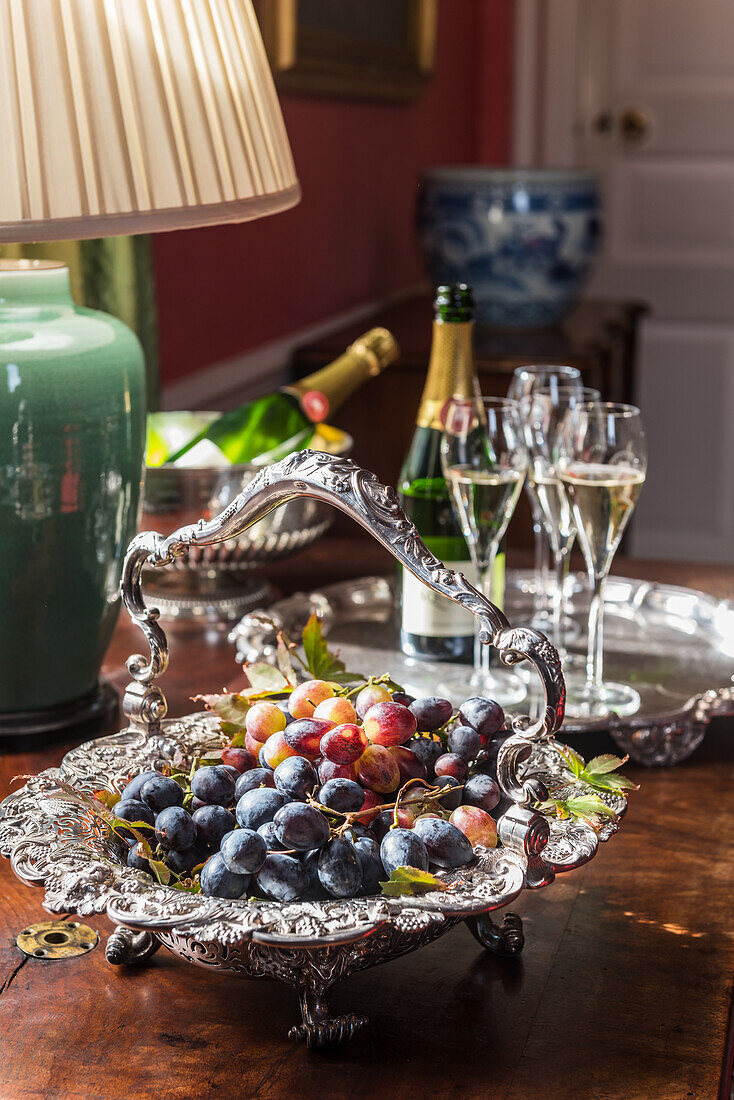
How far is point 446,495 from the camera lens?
1.09 m

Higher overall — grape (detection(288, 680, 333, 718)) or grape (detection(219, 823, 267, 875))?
grape (detection(288, 680, 333, 718))

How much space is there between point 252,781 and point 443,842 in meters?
0.09

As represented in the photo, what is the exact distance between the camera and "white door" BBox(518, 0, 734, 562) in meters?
3.20

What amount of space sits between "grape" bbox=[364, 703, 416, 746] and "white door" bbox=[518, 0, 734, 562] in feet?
9.44

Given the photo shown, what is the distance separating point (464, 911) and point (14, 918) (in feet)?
0.94

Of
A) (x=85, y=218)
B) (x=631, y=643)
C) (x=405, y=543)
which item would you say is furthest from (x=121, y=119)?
(x=631, y=643)

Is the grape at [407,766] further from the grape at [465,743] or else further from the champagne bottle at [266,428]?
the champagne bottle at [266,428]

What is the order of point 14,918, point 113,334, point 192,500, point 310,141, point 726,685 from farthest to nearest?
point 310,141 → point 192,500 → point 726,685 → point 113,334 → point 14,918

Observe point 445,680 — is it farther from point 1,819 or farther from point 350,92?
point 350,92

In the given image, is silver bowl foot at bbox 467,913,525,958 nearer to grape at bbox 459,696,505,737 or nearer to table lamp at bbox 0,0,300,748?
grape at bbox 459,696,505,737

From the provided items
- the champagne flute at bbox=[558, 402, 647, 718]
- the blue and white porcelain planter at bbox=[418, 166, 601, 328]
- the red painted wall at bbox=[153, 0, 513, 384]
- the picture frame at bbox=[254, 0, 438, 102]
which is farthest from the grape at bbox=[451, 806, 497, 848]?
the blue and white porcelain planter at bbox=[418, 166, 601, 328]

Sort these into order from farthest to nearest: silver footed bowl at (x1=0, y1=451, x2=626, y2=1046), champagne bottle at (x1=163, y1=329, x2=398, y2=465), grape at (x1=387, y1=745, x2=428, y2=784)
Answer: champagne bottle at (x1=163, y1=329, x2=398, y2=465), grape at (x1=387, y1=745, x2=428, y2=784), silver footed bowl at (x1=0, y1=451, x2=626, y2=1046)

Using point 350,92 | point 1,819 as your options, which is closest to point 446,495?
point 1,819

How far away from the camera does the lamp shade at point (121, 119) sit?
0.67m
